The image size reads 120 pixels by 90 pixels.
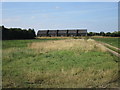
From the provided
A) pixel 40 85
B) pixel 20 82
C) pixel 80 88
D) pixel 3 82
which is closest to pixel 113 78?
pixel 80 88

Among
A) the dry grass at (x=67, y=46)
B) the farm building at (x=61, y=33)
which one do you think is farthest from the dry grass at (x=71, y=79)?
the farm building at (x=61, y=33)

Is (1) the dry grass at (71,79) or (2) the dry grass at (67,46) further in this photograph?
(2) the dry grass at (67,46)

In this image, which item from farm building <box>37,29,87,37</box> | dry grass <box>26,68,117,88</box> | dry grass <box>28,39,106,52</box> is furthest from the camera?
farm building <box>37,29,87,37</box>

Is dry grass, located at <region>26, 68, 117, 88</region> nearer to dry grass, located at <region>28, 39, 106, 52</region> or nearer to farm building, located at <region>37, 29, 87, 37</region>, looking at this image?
dry grass, located at <region>28, 39, 106, 52</region>

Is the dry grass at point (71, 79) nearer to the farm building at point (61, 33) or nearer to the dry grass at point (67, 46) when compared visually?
the dry grass at point (67, 46)

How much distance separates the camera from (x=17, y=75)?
6066 mm

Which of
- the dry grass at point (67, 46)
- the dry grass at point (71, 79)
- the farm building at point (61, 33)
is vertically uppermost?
the farm building at point (61, 33)

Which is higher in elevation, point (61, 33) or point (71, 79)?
point (61, 33)

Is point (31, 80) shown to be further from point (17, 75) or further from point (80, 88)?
point (80, 88)

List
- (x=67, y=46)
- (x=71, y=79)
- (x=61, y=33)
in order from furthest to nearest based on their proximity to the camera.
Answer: (x=61, y=33)
(x=67, y=46)
(x=71, y=79)

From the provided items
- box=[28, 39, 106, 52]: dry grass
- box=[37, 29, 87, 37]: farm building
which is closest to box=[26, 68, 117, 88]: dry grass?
box=[28, 39, 106, 52]: dry grass

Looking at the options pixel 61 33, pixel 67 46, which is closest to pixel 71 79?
pixel 67 46

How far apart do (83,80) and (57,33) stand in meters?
74.9

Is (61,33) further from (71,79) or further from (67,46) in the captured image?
(71,79)
